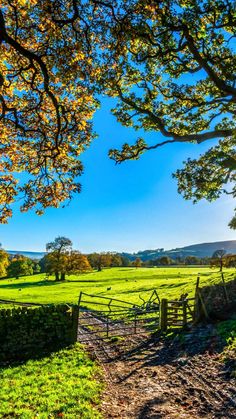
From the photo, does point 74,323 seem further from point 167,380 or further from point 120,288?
point 120,288

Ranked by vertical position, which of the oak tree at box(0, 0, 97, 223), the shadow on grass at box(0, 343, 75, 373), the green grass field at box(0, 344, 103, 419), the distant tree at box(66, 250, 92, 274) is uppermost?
the oak tree at box(0, 0, 97, 223)

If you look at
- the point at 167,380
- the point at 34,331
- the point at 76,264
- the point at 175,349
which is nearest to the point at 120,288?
the point at 76,264

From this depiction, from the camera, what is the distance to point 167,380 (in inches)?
511

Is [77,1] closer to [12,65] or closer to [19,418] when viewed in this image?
[12,65]

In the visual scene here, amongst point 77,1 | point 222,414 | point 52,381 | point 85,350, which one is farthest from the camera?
point 85,350

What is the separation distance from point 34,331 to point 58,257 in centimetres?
7380

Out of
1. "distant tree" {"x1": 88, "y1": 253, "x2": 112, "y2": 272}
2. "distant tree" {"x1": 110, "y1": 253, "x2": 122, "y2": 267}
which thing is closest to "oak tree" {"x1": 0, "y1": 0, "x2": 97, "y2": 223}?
"distant tree" {"x1": 88, "y1": 253, "x2": 112, "y2": 272}

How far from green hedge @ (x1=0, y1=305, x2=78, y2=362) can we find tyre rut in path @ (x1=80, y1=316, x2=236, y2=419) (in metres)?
2.42

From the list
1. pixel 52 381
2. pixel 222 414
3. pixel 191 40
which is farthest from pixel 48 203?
pixel 222 414

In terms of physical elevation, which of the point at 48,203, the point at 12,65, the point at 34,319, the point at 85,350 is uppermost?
the point at 12,65

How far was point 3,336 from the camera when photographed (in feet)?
64.3

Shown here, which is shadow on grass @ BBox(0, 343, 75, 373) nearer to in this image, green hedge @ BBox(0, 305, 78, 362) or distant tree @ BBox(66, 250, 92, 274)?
green hedge @ BBox(0, 305, 78, 362)

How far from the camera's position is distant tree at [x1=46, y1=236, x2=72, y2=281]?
299 feet

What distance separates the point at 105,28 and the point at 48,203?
8385 millimetres
